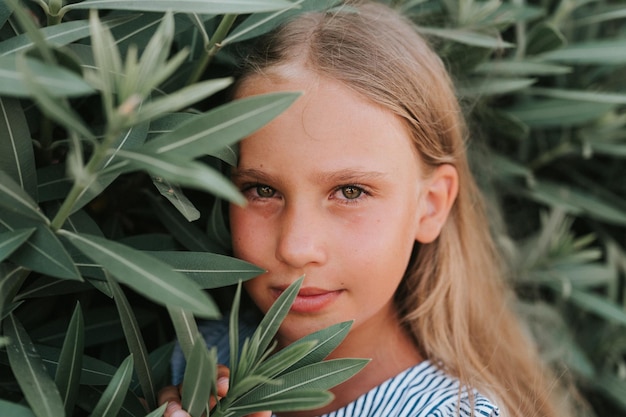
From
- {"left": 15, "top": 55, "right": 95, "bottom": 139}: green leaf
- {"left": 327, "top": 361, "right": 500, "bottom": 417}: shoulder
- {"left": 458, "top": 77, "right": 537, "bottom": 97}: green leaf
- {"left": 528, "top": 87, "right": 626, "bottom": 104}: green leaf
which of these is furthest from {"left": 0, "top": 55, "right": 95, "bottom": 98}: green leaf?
{"left": 528, "top": 87, "right": 626, "bottom": 104}: green leaf

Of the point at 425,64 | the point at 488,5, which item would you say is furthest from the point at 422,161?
Result: the point at 488,5

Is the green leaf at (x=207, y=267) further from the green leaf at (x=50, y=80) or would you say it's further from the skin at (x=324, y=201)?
the green leaf at (x=50, y=80)

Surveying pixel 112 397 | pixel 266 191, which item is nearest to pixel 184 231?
pixel 266 191

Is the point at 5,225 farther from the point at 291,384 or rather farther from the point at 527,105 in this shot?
the point at 527,105

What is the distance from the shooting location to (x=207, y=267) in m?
0.97

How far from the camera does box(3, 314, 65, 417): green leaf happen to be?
0.80 metres

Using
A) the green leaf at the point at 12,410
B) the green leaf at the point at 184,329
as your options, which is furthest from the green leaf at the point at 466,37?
the green leaf at the point at 12,410

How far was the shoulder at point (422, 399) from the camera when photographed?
3.69ft

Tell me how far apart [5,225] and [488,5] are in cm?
93

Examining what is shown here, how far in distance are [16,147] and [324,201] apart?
0.43m

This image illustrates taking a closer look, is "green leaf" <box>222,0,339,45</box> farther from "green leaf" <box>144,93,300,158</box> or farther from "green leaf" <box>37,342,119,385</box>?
"green leaf" <box>37,342,119,385</box>

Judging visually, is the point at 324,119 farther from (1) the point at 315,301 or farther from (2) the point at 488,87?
(2) the point at 488,87

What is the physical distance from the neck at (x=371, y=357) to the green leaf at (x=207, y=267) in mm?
374

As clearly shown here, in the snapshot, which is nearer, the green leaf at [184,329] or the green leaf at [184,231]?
the green leaf at [184,329]
